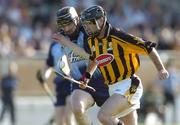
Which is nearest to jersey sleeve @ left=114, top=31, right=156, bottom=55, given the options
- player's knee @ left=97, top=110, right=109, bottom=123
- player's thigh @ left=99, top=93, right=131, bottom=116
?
player's thigh @ left=99, top=93, right=131, bottom=116

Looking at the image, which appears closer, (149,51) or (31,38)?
(149,51)

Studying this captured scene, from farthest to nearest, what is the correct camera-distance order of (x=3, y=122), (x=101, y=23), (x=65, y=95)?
1. (x=3, y=122)
2. (x=65, y=95)
3. (x=101, y=23)

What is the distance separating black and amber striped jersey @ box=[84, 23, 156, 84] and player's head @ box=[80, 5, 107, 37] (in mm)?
121

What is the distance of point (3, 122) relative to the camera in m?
19.5

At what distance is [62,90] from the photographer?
13430mm

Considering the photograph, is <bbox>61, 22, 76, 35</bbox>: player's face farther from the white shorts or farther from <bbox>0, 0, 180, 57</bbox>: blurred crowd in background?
<bbox>0, 0, 180, 57</bbox>: blurred crowd in background

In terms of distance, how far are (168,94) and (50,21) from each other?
12.3ft

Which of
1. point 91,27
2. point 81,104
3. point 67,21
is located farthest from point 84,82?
point 67,21

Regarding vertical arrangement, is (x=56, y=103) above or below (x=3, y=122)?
above

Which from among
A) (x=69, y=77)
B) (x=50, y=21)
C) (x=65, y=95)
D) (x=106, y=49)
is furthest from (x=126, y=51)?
(x=50, y=21)

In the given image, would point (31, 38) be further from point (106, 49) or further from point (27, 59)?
point (106, 49)

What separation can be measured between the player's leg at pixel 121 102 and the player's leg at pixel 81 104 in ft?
1.62

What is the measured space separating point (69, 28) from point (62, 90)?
257 centimetres

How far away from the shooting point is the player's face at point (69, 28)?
36.1 ft
